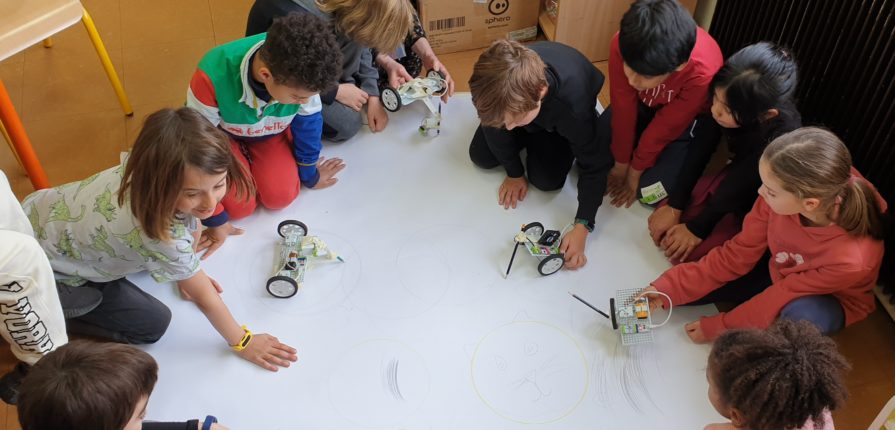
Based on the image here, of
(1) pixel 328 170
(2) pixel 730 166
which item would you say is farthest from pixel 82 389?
(2) pixel 730 166

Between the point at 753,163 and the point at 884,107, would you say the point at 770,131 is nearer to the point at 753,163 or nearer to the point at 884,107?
the point at 753,163

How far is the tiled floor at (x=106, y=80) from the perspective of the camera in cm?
199

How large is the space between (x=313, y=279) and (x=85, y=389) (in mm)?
711

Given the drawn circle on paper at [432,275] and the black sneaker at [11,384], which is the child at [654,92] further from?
the black sneaker at [11,384]

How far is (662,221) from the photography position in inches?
68.3

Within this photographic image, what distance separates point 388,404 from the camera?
4.67 ft

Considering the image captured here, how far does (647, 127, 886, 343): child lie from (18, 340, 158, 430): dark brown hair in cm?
113

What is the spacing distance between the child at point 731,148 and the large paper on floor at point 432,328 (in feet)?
0.28

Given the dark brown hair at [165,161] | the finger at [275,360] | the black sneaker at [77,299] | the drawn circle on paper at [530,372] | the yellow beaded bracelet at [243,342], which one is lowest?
the drawn circle on paper at [530,372]

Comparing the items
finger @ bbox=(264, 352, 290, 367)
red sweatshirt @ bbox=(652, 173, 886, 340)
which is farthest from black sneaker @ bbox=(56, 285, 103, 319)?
red sweatshirt @ bbox=(652, 173, 886, 340)

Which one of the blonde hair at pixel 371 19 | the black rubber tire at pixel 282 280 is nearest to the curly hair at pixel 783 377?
the black rubber tire at pixel 282 280

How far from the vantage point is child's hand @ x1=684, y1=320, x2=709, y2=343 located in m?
1.52

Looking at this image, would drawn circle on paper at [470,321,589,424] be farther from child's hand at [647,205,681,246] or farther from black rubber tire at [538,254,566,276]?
child's hand at [647,205,681,246]

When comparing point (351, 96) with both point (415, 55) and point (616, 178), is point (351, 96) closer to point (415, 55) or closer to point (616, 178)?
point (415, 55)
